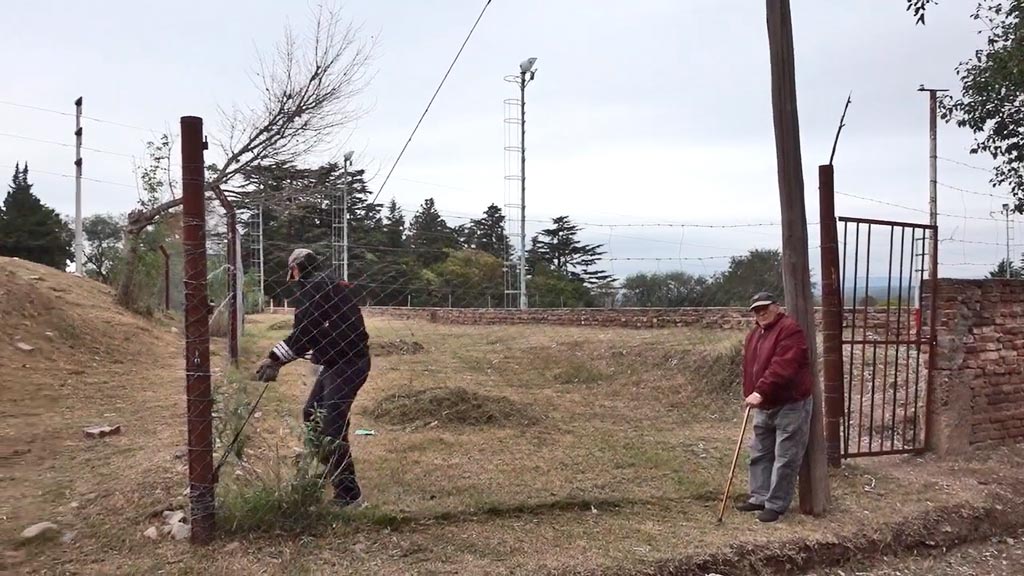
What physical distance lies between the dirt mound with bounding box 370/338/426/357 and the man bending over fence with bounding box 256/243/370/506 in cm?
1024

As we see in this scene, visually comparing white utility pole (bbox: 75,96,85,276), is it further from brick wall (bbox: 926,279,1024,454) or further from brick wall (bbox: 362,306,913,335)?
brick wall (bbox: 926,279,1024,454)

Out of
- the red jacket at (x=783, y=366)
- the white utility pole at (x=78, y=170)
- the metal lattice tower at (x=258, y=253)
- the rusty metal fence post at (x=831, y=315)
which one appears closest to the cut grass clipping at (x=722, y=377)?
the rusty metal fence post at (x=831, y=315)

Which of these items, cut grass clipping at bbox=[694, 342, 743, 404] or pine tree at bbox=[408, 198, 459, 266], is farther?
pine tree at bbox=[408, 198, 459, 266]

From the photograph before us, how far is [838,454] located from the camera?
5957 millimetres

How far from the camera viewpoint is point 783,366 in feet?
15.6

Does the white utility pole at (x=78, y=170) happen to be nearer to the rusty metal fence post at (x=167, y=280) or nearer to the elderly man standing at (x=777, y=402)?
the rusty metal fence post at (x=167, y=280)

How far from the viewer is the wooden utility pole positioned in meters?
5.10

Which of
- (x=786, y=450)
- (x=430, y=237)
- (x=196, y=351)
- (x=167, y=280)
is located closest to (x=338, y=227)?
(x=430, y=237)

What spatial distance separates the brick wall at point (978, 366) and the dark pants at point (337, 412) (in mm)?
5006

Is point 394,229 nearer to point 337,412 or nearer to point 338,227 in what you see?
point 338,227

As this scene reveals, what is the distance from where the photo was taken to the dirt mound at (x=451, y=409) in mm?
7590

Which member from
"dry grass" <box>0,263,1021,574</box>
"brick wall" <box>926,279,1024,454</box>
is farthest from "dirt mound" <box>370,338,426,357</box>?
"brick wall" <box>926,279,1024,454</box>

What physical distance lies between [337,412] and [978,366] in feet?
18.2

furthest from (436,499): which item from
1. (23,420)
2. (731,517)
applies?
(23,420)
